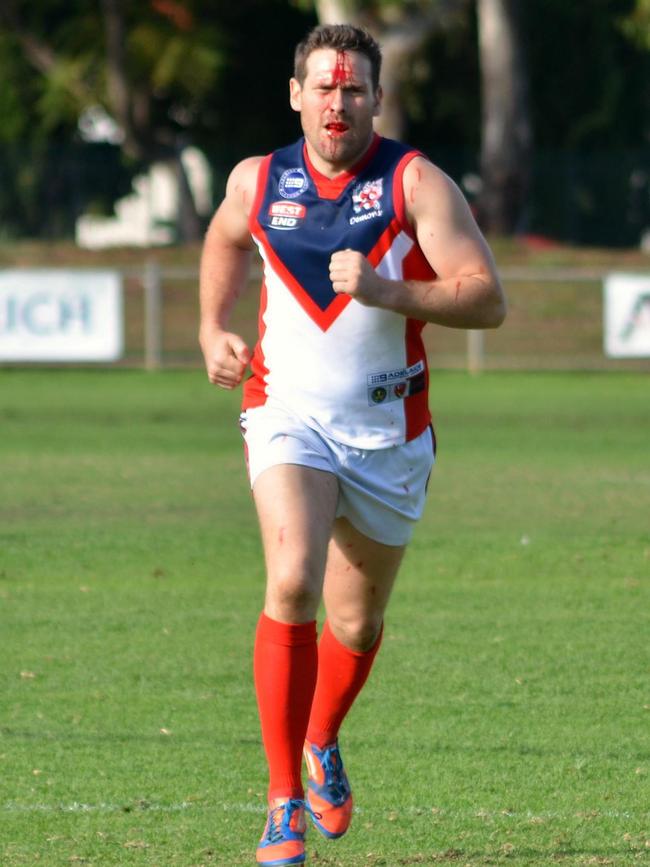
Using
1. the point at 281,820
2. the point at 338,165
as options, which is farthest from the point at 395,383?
the point at 281,820

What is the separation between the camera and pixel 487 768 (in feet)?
19.4

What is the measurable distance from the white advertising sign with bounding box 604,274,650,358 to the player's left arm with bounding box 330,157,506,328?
19.4m

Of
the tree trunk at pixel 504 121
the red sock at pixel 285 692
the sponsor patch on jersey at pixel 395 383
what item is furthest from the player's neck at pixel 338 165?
the tree trunk at pixel 504 121

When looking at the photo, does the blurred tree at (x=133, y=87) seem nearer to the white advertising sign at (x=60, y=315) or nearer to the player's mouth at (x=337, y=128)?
the white advertising sign at (x=60, y=315)

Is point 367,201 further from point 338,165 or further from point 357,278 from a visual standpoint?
point 357,278

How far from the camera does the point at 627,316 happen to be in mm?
24625

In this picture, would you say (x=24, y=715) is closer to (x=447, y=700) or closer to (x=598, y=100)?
(x=447, y=700)

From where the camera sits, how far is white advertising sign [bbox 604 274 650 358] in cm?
2436

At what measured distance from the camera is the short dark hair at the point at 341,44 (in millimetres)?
5281

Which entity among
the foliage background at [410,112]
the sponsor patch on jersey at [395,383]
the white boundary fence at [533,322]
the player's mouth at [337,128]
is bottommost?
the white boundary fence at [533,322]

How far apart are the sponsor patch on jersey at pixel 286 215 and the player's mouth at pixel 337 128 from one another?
0.77 ft

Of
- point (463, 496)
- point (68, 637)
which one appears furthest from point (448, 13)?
point (68, 637)

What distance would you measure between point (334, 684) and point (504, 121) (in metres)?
28.9

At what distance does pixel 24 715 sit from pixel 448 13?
87.7 ft
